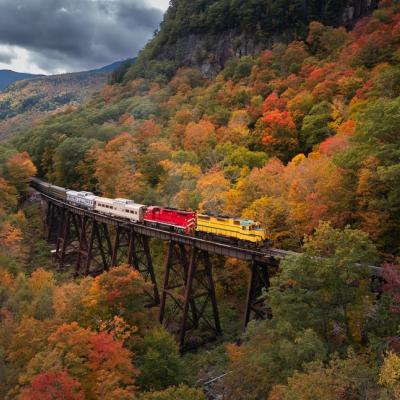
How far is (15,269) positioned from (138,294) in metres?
19.1

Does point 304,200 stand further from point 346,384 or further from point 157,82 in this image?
point 157,82

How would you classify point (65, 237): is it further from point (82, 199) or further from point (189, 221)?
point (189, 221)

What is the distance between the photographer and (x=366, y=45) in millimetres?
54844

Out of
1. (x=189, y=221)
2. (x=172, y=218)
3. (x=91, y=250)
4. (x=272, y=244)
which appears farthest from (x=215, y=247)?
(x=91, y=250)

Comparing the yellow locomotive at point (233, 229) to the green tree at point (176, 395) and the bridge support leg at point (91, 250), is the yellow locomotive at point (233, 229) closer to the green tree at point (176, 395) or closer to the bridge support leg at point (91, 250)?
the green tree at point (176, 395)

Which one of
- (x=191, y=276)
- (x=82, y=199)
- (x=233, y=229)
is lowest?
(x=191, y=276)

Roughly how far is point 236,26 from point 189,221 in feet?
247

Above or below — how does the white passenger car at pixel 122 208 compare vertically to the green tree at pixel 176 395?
above

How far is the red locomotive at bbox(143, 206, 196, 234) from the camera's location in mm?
31422

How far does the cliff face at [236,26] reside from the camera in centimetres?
8225

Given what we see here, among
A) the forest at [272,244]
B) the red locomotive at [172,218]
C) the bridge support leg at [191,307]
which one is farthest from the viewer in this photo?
the red locomotive at [172,218]

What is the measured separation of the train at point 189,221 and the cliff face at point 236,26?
59.9 metres

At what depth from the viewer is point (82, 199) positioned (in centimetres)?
4650

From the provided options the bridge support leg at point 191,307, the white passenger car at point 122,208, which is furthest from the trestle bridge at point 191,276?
the white passenger car at point 122,208
